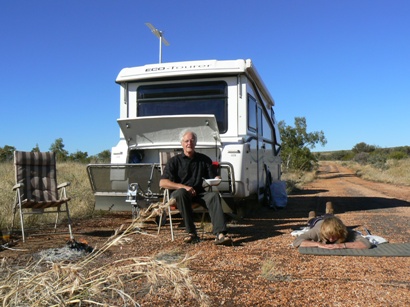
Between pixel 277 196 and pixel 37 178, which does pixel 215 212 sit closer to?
pixel 37 178

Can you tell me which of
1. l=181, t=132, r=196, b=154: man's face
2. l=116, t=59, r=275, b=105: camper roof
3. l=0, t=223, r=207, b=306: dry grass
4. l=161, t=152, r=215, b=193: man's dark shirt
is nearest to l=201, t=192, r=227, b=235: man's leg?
l=161, t=152, r=215, b=193: man's dark shirt

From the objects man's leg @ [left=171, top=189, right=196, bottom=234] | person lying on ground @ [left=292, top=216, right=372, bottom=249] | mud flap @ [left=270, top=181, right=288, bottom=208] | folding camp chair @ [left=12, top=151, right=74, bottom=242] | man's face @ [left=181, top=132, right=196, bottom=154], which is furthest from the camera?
mud flap @ [left=270, top=181, right=288, bottom=208]

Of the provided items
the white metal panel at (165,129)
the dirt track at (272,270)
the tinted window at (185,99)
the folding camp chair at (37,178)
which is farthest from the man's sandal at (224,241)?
the tinted window at (185,99)

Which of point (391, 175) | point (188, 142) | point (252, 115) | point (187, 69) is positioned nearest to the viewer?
point (188, 142)

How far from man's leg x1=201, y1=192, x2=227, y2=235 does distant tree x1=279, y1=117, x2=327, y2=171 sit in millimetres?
20496

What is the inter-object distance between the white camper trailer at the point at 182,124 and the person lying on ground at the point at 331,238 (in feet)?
5.08

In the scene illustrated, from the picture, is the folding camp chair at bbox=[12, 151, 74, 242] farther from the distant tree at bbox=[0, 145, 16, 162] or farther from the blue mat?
the distant tree at bbox=[0, 145, 16, 162]

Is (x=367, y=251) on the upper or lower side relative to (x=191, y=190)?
lower

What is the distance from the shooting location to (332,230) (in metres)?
4.69

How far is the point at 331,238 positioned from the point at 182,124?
2.77 meters

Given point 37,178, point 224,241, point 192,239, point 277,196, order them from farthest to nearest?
point 277,196
point 37,178
point 192,239
point 224,241

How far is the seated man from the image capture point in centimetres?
532

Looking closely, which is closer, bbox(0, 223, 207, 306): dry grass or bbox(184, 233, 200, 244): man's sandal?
bbox(0, 223, 207, 306): dry grass

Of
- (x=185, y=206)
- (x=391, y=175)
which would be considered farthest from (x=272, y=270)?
(x=391, y=175)
